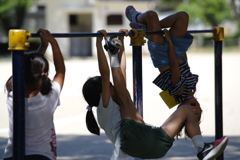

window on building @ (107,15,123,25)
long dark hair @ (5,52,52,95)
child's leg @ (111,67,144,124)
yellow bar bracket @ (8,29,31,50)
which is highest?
window on building @ (107,15,123,25)

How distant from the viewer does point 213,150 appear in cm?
273

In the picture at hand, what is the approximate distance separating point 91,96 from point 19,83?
0.64m

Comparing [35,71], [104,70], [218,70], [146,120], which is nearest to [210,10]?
[146,120]

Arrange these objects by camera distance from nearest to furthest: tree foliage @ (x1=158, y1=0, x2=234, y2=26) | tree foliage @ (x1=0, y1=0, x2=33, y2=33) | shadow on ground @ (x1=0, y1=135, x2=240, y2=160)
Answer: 1. shadow on ground @ (x1=0, y1=135, x2=240, y2=160)
2. tree foliage @ (x1=0, y1=0, x2=33, y2=33)
3. tree foliage @ (x1=158, y1=0, x2=234, y2=26)

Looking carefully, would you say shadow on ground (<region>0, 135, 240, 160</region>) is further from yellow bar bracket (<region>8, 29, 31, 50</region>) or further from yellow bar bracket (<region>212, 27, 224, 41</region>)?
yellow bar bracket (<region>8, 29, 31, 50</region>)

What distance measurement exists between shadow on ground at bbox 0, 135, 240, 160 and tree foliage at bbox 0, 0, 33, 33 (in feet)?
69.4

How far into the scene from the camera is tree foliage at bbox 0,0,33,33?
24.9m

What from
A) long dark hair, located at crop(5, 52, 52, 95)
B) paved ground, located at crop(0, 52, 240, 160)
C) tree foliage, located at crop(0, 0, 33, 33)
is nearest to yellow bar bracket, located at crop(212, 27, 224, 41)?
paved ground, located at crop(0, 52, 240, 160)

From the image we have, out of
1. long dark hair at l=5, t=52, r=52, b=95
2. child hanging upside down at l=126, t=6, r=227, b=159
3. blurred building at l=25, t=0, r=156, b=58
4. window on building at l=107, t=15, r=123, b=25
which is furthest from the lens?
window on building at l=107, t=15, r=123, b=25

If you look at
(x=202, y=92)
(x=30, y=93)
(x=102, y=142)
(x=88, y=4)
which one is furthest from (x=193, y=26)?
(x=30, y=93)

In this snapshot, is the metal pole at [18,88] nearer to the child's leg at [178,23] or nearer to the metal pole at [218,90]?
the child's leg at [178,23]

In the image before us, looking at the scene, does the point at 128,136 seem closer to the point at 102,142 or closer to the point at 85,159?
the point at 85,159

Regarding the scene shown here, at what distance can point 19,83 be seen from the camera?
89.6 inches

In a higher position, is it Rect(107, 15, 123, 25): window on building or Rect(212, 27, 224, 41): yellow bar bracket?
Rect(107, 15, 123, 25): window on building
